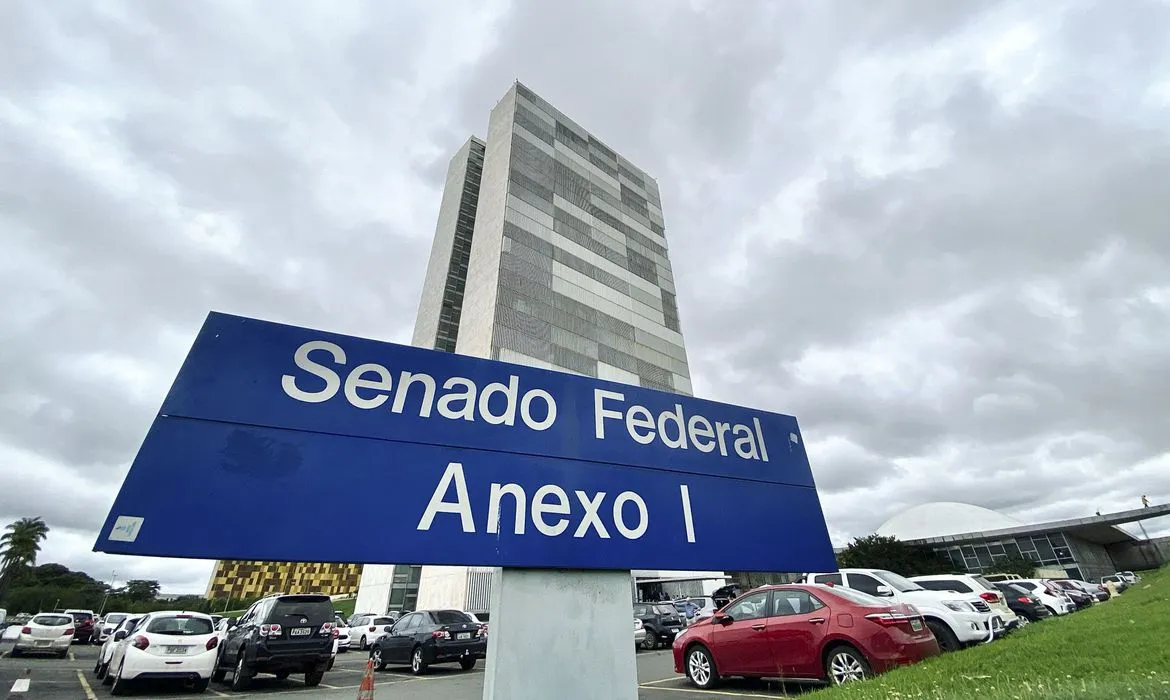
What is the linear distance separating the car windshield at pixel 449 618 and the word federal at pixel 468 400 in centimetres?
1115

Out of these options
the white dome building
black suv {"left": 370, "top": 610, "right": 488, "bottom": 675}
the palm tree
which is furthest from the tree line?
the white dome building

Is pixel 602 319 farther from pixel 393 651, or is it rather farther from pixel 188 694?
pixel 188 694

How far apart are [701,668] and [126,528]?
311 inches

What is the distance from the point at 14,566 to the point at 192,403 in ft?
309

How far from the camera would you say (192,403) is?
2408mm

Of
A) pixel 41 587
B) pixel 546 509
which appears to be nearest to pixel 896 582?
pixel 546 509

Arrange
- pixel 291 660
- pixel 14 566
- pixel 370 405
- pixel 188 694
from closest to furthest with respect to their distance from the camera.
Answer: pixel 370 405
pixel 188 694
pixel 291 660
pixel 14 566

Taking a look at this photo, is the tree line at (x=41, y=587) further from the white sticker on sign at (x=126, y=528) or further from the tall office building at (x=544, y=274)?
the white sticker on sign at (x=126, y=528)

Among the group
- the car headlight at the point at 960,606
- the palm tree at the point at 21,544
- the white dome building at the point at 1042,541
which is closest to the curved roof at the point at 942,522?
the white dome building at the point at 1042,541

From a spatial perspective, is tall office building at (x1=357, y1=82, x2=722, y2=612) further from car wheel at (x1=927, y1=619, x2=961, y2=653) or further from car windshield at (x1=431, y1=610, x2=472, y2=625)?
car wheel at (x1=927, y1=619, x2=961, y2=653)

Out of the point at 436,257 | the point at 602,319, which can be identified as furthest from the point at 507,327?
the point at 436,257

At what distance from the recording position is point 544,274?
117 ft

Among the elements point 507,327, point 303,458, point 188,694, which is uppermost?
point 507,327

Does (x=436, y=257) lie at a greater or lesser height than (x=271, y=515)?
greater
